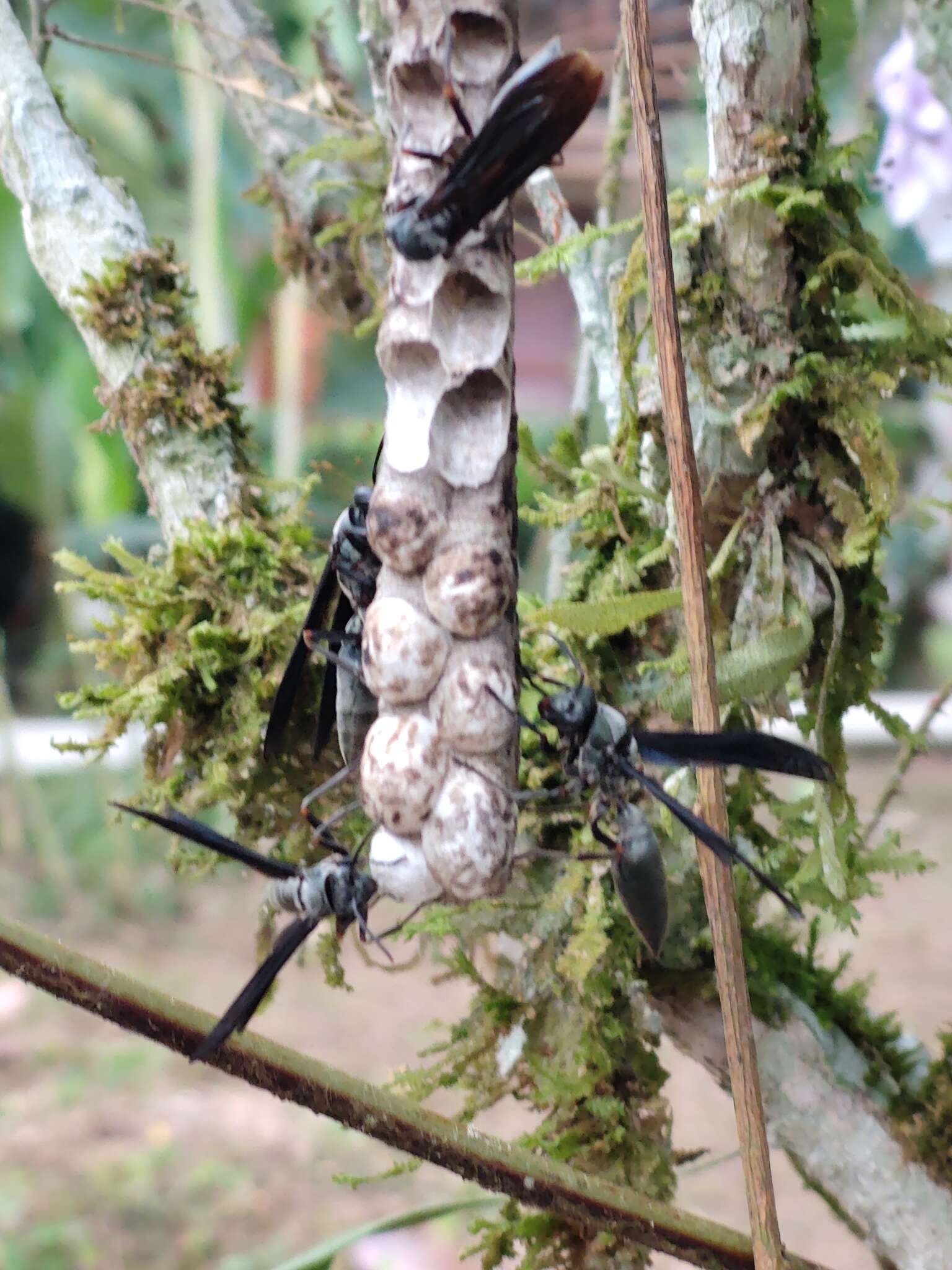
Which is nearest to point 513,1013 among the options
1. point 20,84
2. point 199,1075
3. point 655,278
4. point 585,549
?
point 585,549

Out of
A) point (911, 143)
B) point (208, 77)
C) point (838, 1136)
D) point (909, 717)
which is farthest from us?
point (909, 717)

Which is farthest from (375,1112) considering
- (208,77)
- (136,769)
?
(136,769)

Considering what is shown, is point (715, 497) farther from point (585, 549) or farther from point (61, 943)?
point (61, 943)

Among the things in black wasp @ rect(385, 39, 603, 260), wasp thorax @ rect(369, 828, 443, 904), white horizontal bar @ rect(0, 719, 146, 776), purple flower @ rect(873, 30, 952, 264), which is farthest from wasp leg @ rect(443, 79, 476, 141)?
white horizontal bar @ rect(0, 719, 146, 776)

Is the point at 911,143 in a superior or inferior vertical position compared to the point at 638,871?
superior

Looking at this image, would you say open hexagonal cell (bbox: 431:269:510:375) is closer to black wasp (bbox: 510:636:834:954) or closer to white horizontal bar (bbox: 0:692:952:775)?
black wasp (bbox: 510:636:834:954)

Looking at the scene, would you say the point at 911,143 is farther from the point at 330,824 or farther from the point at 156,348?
the point at 330,824

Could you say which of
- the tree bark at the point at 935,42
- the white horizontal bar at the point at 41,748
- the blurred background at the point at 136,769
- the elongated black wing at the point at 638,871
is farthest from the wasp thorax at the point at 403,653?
the white horizontal bar at the point at 41,748
